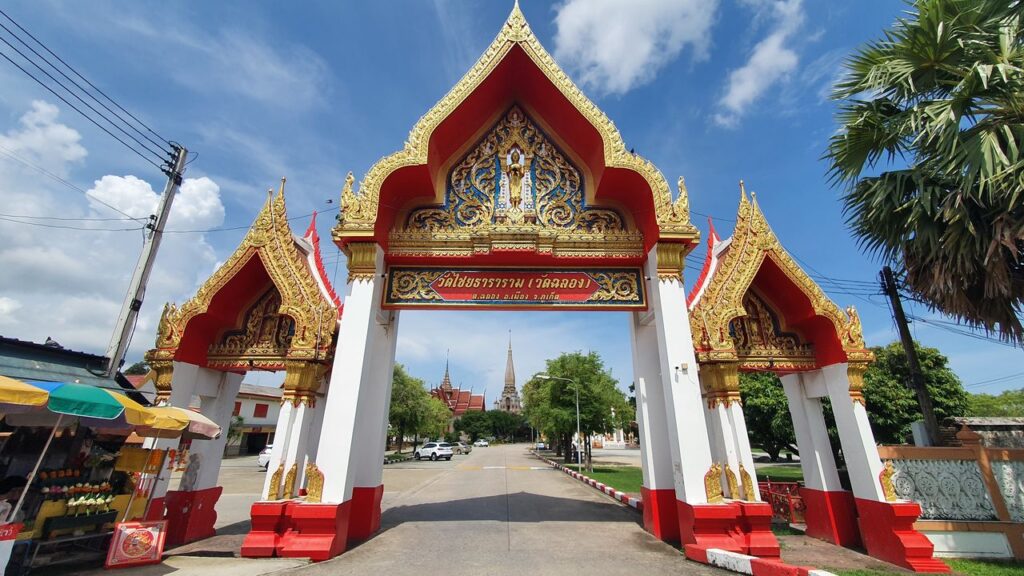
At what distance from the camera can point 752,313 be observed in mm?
7652

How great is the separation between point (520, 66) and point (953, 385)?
21.5m

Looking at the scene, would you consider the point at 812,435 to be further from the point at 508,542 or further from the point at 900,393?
the point at 900,393

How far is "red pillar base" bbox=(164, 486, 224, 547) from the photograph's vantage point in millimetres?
6797

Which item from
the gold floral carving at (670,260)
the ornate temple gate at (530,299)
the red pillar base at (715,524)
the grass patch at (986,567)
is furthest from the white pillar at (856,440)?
the gold floral carving at (670,260)

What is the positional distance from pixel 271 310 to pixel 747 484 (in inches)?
318

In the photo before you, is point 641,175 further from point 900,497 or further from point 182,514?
point 182,514

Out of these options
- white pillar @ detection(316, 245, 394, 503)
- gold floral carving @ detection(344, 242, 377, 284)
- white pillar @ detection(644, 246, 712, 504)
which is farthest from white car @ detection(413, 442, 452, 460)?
white pillar @ detection(644, 246, 712, 504)

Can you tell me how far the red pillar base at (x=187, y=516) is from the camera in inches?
268

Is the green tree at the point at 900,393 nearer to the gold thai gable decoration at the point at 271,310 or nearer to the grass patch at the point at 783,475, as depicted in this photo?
the grass patch at the point at 783,475

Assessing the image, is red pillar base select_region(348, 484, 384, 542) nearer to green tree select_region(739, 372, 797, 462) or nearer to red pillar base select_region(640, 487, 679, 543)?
red pillar base select_region(640, 487, 679, 543)

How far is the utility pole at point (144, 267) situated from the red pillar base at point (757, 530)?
1173cm

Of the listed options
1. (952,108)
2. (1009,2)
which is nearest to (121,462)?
(952,108)

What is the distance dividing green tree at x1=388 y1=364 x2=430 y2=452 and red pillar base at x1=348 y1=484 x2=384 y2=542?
2459 centimetres

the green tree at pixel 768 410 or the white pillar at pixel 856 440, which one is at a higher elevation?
the green tree at pixel 768 410
